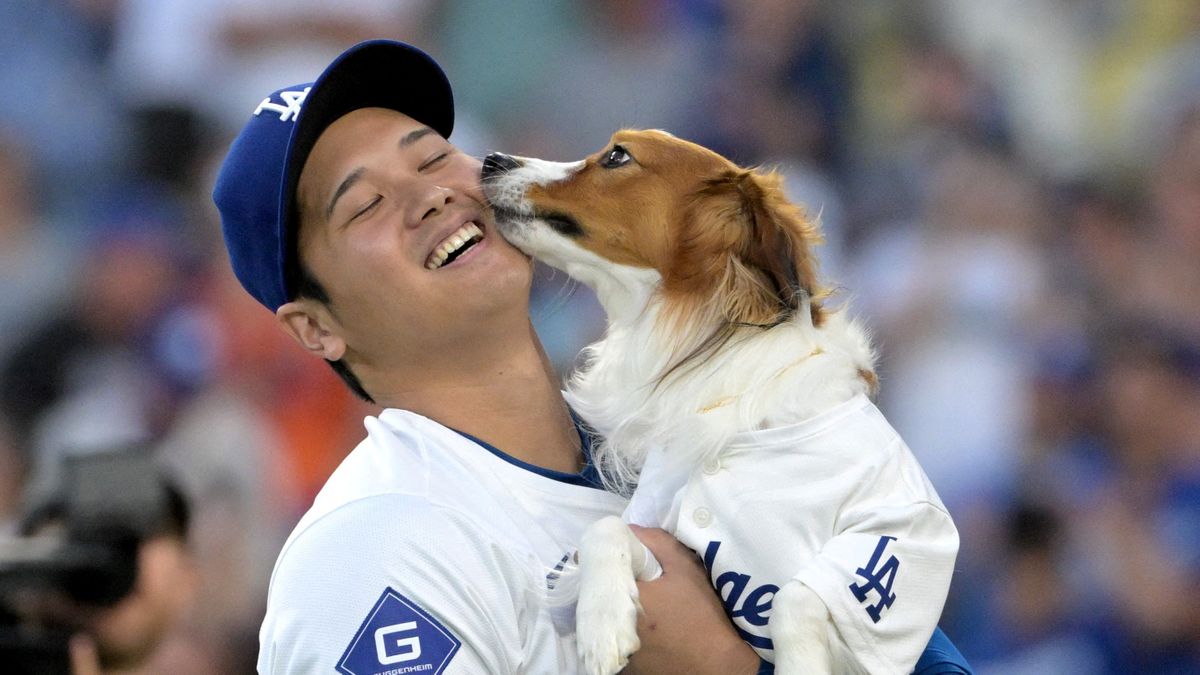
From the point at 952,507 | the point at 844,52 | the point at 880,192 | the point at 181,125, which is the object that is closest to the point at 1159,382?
the point at 952,507

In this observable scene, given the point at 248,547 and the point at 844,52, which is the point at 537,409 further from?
the point at 844,52

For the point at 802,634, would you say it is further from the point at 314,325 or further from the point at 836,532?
the point at 314,325

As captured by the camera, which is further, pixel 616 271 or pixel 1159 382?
pixel 1159 382

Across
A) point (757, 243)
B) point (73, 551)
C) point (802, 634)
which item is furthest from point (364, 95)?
point (802, 634)

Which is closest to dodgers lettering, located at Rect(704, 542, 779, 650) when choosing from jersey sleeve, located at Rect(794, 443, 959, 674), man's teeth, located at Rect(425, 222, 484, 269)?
jersey sleeve, located at Rect(794, 443, 959, 674)

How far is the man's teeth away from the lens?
8.30 ft

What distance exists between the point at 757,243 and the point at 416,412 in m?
0.73

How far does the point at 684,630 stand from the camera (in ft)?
7.48

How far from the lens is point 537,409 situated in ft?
8.49

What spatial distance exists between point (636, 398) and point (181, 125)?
3.95 metres

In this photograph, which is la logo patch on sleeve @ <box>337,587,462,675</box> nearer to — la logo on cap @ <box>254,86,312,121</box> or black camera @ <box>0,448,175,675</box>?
black camera @ <box>0,448,175,675</box>

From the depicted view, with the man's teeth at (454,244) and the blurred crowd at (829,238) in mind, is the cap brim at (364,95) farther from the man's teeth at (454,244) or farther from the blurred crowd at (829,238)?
the blurred crowd at (829,238)

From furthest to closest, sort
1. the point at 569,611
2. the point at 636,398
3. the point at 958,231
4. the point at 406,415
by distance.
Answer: the point at 958,231 → the point at 636,398 → the point at 406,415 → the point at 569,611

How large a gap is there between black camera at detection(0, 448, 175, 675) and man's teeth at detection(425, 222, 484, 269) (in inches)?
24.3
